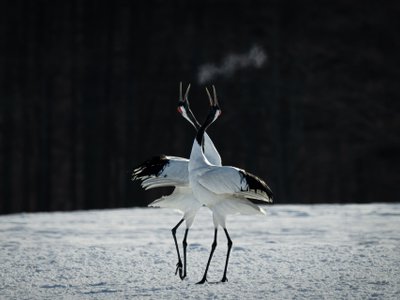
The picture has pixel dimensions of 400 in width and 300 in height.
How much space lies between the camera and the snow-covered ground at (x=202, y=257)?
4707 mm

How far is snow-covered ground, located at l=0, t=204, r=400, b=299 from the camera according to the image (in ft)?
15.4

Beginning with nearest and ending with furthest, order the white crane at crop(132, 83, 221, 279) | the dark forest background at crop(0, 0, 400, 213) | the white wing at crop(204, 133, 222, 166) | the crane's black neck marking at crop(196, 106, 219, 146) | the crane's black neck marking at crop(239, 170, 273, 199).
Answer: the crane's black neck marking at crop(239, 170, 273, 199), the crane's black neck marking at crop(196, 106, 219, 146), the white crane at crop(132, 83, 221, 279), the white wing at crop(204, 133, 222, 166), the dark forest background at crop(0, 0, 400, 213)

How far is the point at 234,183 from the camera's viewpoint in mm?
4867

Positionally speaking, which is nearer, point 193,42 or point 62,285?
point 62,285

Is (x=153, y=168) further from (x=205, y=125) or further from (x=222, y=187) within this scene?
(x=222, y=187)

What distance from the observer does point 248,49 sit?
11.2 m

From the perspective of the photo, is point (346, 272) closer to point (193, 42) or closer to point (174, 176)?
point (174, 176)

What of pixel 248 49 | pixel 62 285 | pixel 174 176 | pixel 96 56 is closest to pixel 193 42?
pixel 248 49

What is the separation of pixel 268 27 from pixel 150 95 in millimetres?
2230

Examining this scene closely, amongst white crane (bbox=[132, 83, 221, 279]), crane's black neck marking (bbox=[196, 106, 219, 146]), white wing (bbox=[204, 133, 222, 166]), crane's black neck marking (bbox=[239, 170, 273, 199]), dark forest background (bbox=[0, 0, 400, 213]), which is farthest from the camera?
dark forest background (bbox=[0, 0, 400, 213])

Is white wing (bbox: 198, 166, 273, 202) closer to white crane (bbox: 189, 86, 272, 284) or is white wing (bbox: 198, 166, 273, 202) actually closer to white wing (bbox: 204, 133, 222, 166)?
white crane (bbox: 189, 86, 272, 284)

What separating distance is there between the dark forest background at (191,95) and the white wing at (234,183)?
20.2 feet

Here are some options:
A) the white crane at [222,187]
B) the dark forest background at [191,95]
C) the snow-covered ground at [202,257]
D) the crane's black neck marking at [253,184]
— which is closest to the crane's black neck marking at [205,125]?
the white crane at [222,187]

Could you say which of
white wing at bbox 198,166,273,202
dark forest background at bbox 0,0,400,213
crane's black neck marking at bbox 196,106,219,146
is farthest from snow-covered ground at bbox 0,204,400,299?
dark forest background at bbox 0,0,400,213
